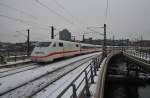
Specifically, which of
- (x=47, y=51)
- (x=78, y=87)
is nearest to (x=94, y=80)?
(x=78, y=87)

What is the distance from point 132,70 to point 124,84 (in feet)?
35.3

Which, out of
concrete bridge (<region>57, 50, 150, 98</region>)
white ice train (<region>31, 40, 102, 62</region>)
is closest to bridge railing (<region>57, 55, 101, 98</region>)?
concrete bridge (<region>57, 50, 150, 98</region>)

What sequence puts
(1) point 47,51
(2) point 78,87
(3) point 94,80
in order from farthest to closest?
1. (1) point 47,51
2. (3) point 94,80
3. (2) point 78,87

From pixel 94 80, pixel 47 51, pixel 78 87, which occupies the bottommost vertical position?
pixel 94 80

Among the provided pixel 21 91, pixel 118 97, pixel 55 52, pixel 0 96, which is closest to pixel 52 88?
pixel 21 91

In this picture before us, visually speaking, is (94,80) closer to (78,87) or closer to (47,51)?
(78,87)

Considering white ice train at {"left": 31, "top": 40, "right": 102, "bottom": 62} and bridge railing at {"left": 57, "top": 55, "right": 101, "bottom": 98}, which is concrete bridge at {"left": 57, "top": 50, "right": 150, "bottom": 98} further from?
white ice train at {"left": 31, "top": 40, "right": 102, "bottom": 62}

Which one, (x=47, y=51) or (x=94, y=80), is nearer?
(x=94, y=80)

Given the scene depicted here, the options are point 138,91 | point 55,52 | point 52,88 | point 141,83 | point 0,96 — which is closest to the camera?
point 0,96

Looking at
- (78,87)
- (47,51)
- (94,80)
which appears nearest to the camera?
(78,87)

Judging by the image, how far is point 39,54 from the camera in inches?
682

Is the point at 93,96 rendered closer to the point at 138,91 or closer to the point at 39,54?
the point at 39,54

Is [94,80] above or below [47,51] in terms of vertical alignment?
below

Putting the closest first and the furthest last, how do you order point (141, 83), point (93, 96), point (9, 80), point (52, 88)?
point (93, 96) < point (52, 88) < point (9, 80) < point (141, 83)
